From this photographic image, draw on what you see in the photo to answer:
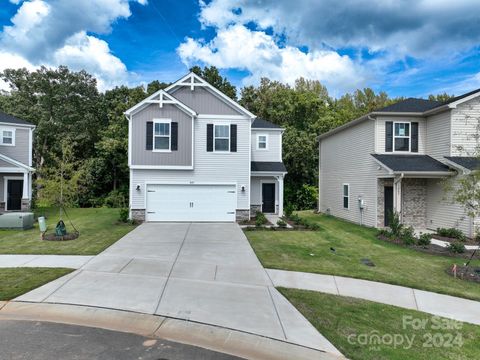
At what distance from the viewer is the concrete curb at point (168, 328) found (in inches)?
169

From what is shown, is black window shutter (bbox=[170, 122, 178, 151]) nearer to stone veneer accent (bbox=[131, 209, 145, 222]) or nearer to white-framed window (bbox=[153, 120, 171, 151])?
white-framed window (bbox=[153, 120, 171, 151])

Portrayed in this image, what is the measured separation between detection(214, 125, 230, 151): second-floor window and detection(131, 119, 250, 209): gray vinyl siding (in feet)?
1.11

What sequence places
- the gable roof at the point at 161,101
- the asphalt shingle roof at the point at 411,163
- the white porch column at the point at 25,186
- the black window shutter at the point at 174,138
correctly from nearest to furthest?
the asphalt shingle roof at the point at 411,163 → the gable roof at the point at 161,101 → the black window shutter at the point at 174,138 → the white porch column at the point at 25,186

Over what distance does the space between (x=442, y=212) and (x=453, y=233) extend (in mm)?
1761

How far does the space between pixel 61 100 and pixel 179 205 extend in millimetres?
22276

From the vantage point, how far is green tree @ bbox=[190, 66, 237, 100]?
33.4 meters

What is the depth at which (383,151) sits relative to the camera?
16.1 m

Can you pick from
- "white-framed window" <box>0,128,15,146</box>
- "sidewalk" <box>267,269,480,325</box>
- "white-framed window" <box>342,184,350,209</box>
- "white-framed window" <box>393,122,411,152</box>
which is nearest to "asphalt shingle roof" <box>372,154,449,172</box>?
"white-framed window" <box>393,122,411,152</box>

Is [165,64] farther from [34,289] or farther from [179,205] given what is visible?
[34,289]

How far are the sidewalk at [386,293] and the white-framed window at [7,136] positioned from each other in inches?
769

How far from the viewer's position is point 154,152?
16250 mm

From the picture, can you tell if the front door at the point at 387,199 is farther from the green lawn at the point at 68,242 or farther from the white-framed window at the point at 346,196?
the green lawn at the point at 68,242

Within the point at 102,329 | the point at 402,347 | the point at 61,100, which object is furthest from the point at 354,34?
the point at 61,100

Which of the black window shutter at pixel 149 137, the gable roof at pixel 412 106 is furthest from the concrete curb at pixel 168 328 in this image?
the gable roof at pixel 412 106
